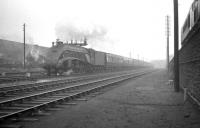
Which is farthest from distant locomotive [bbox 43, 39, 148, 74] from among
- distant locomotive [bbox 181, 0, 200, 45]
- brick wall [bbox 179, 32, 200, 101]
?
brick wall [bbox 179, 32, 200, 101]

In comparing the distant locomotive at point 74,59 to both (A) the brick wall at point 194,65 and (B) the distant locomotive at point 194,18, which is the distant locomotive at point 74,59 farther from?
(A) the brick wall at point 194,65

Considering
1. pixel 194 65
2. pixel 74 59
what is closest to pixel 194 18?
pixel 194 65

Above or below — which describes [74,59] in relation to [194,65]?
above

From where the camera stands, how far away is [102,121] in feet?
18.6

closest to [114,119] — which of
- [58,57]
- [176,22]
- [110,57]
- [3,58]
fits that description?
[176,22]

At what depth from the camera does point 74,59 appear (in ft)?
80.0

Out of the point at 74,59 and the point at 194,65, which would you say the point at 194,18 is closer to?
the point at 194,65

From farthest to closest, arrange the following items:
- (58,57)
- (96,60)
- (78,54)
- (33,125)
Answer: (96,60)
(78,54)
(58,57)
(33,125)

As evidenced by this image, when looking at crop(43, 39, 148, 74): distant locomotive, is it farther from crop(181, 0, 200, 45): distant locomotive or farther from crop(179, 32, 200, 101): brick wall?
crop(179, 32, 200, 101): brick wall

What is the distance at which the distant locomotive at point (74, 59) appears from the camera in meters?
21.1

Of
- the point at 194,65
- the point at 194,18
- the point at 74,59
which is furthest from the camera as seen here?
the point at 74,59

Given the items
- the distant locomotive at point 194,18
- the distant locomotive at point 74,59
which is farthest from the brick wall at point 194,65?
the distant locomotive at point 74,59

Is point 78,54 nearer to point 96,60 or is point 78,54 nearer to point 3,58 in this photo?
point 96,60

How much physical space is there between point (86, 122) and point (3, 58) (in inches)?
1384
